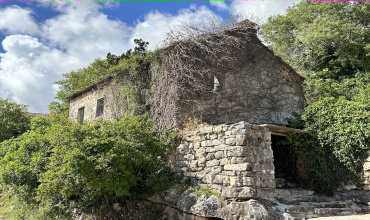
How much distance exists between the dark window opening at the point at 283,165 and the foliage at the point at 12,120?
15712mm

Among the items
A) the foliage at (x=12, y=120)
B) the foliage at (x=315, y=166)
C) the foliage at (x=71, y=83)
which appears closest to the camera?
the foliage at (x=315, y=166)

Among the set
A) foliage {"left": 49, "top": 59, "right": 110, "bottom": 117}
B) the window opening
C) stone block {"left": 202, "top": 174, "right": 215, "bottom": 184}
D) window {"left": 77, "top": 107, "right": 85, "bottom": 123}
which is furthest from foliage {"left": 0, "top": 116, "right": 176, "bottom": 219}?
foliage {"left": 49, "top": 59, "right": 110, "bottom": 117}

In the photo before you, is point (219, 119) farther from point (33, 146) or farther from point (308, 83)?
point (33, 146)

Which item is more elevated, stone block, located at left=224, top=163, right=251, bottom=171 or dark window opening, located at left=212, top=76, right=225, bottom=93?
dark window opening, located at left=212, top=76, right=225, bottom=93

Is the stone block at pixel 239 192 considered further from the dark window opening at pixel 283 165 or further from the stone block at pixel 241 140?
the dark window opening at pixel 283 165

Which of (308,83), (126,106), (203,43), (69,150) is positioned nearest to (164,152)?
(69,150)

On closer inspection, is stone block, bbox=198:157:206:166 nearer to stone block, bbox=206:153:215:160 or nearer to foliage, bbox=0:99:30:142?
stone block, bbox=206:153:215:160

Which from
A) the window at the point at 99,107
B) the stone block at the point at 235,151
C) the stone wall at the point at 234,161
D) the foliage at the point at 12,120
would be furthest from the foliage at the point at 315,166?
the foliage at the point at 12,120

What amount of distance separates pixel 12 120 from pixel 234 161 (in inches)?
674

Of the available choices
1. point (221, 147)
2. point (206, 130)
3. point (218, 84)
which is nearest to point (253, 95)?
point (218, 84)

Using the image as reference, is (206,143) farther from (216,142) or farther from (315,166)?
(315,166)

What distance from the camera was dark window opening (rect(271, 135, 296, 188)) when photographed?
8484 millimetres

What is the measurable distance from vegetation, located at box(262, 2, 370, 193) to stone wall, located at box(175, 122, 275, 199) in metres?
1.99

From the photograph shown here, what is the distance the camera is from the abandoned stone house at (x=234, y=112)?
6791mm
